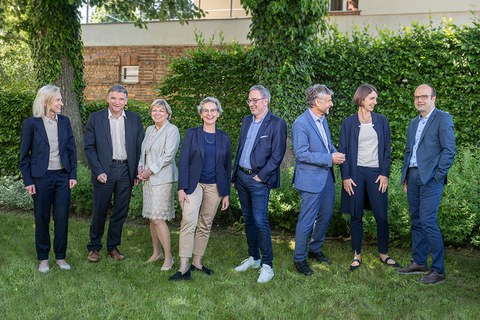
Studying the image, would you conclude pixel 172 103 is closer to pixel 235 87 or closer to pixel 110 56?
pixel 235 87

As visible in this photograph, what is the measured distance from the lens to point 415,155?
5.67 metres

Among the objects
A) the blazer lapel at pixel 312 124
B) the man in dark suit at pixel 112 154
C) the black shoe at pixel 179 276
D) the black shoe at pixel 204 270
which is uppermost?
the blazer lapel at pixel 312 124

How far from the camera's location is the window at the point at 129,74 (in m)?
16.6

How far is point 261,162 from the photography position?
5.55 metres

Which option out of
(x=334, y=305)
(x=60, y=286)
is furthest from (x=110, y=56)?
(x=334, y=305)

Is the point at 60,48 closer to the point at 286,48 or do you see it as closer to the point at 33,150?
the point at 286,48

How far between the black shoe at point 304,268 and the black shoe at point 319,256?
0.48 meters

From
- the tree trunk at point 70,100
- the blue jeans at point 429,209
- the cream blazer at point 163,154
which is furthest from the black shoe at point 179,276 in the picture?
the tree trunk at point 70,100

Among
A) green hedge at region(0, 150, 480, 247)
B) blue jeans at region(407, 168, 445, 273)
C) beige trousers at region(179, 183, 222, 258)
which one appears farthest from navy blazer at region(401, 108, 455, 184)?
beige trousers at region(179, 183, 222, 258)

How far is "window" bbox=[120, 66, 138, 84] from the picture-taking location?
16.6 metres

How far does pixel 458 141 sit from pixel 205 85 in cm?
474

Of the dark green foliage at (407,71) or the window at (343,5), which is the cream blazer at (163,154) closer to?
the dark green foliage at (407,71)

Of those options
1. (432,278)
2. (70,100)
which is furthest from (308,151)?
(70,100)

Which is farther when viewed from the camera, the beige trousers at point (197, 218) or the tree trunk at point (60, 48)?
the tree trunk at point (60, 48)
